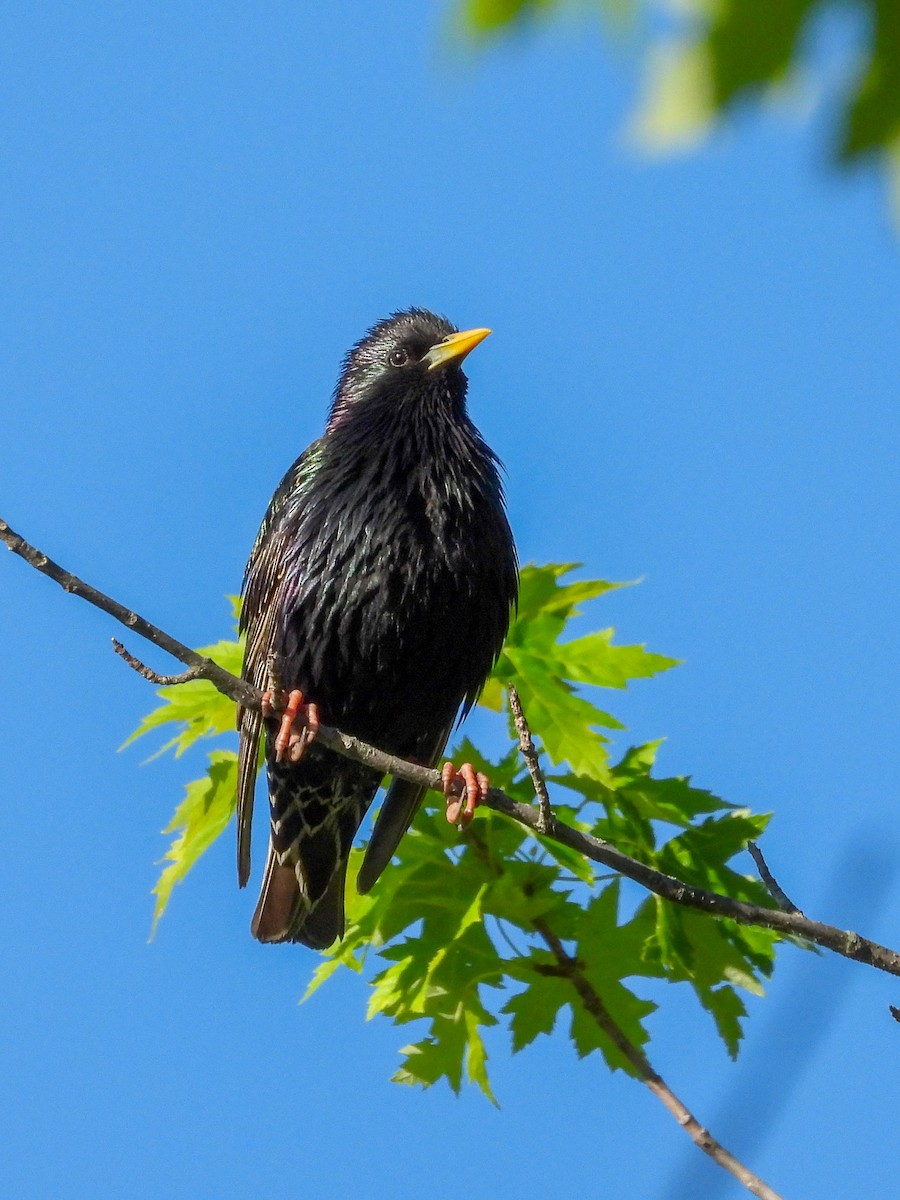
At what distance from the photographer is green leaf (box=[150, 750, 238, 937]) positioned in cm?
474

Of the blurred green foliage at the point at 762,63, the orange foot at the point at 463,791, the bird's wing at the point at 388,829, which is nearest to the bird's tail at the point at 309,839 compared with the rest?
the bird's wing at the point at 388,829

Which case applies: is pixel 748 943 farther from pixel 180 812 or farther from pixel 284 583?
pixel 284 583

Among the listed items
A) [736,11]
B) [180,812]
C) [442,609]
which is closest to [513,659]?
[442,609]

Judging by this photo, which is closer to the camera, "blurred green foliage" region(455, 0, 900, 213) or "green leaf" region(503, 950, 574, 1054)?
"blurred green foliage" region(455, 0, 900, 213)

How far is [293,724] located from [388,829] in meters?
0.48

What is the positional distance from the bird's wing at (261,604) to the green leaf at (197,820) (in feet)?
0.43

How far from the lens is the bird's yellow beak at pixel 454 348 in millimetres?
5832

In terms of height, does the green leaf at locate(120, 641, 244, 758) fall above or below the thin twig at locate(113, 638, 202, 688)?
above

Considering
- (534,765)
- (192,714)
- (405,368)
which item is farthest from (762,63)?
(405,368)

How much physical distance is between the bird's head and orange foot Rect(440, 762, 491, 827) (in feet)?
6.00

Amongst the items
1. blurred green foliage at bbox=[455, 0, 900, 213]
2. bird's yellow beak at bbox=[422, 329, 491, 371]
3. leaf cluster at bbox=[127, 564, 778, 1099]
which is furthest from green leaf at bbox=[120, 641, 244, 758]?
blurred green foliage at bbox=[455, 0, 900, 213]

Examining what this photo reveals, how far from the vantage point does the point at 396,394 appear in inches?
231

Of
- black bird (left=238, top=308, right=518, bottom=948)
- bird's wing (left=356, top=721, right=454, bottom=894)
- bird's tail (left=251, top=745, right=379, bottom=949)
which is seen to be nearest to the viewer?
bird's wing (left=356, top=721, right=454, bottom=894)

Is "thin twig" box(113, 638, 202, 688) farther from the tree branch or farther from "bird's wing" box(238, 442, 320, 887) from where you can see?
"bird's wing" box(238, 442, 320, 887)
